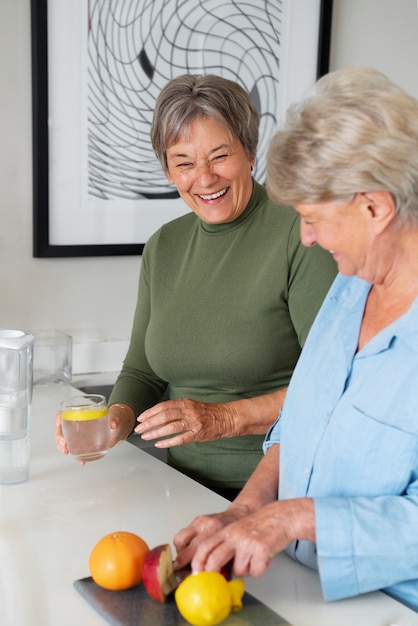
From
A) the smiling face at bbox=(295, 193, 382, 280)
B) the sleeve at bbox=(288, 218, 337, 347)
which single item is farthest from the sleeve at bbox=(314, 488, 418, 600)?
the sleeve at bbox=(288, 218, 337, 347)

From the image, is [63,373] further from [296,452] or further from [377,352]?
[377,352]

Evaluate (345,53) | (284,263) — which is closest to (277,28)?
(345,53)

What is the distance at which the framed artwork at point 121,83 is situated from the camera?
8.02 feet

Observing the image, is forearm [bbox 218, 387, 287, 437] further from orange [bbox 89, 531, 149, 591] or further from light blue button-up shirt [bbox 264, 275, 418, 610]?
orange [bbox 89, 531, 149, 591]

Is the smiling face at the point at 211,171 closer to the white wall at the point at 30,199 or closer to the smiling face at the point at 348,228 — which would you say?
the smiling face at the point at 348,228

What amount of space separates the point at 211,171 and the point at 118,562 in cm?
93

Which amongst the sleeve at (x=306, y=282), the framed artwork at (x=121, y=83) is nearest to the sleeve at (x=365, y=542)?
the sleeve at (x=306, y=282)

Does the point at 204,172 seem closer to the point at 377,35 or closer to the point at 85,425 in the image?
the point at 85,425

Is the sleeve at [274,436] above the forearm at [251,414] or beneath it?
above

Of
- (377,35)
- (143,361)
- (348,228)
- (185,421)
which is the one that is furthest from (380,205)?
(377,35)

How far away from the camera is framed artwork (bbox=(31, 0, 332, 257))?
8.02 ft

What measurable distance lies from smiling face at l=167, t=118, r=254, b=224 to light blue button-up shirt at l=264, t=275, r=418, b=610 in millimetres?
576

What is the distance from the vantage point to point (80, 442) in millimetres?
1668

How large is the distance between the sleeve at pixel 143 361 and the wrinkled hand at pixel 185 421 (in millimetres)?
305
